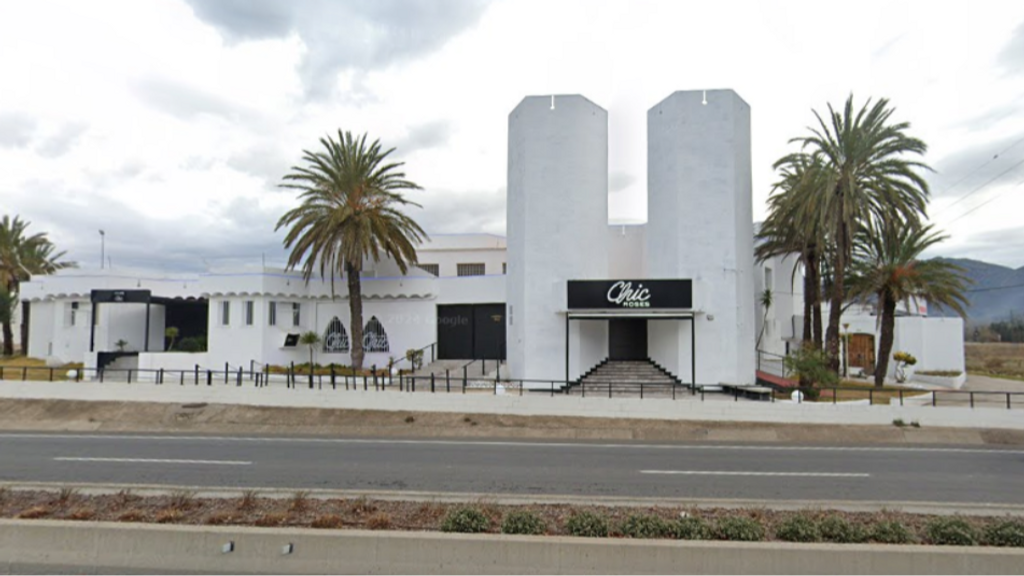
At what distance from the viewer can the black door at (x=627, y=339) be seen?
2898 cm

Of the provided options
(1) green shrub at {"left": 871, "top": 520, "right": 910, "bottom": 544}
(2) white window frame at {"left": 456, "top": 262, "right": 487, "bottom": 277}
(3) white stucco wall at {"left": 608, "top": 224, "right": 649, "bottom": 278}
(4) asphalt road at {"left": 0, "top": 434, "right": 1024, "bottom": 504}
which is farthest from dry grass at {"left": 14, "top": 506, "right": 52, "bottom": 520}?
(2) white window frame at {"left": 456, "top": 262, "right": 487, "bottom": 277}

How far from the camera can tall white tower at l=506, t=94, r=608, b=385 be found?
26.3 metres

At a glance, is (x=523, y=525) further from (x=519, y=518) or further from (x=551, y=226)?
(x=551, y=226)

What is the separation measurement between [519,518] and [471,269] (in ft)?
111

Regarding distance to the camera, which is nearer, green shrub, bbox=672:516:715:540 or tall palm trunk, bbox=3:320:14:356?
green shrub, bbox=672:516:715:540

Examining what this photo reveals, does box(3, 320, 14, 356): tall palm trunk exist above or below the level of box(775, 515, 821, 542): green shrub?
above

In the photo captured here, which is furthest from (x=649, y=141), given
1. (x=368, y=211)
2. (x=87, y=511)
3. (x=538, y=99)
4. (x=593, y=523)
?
(x=87, y=511)

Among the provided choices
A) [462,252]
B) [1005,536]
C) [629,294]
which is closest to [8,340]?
[462,252]

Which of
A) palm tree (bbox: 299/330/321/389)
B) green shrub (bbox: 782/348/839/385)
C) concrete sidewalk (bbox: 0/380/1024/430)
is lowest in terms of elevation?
concrete sidewalk (bbox: 0/380/1024/430)

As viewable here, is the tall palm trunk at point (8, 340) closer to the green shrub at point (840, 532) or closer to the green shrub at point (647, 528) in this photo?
the green shrub at point (647, 528)

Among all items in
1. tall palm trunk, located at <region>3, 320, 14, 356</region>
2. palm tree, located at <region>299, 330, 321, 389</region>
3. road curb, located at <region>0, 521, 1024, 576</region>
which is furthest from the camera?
tall palm trunk, located at <region>3, 320, 14, 356</region>

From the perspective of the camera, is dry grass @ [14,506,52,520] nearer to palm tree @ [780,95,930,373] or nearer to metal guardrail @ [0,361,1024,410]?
metal guardrail @ [0,361,1024,410]

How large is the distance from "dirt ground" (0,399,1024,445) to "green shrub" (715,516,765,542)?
11463 millimetres

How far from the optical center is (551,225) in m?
26.6
